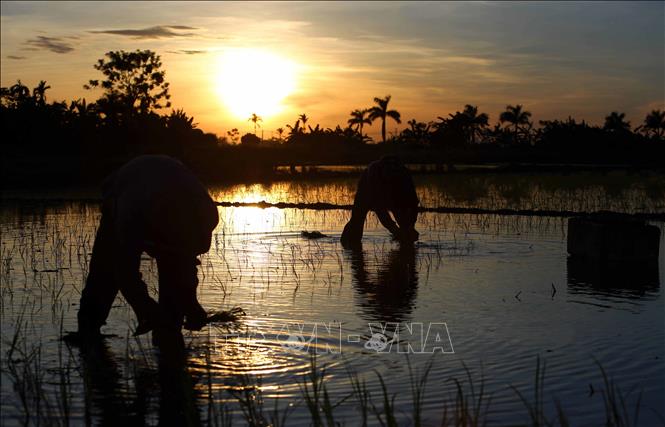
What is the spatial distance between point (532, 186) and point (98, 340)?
22.6m

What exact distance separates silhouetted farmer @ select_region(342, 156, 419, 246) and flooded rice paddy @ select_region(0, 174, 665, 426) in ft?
1.01

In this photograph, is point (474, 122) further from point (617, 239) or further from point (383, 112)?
point (617, 239)

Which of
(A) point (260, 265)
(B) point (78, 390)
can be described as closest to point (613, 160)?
(A) point (260, 265)

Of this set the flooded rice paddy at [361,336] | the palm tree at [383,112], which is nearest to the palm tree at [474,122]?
the palm tree at [383,112]

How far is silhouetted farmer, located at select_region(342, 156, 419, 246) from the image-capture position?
13.3 meters

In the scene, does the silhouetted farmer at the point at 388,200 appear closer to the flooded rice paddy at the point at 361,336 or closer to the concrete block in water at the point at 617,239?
the flooded rice paddy at the point at 361,336

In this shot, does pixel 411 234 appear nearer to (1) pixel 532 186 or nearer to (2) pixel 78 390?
(2) pixel 78 390

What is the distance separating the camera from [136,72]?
54.4 meters

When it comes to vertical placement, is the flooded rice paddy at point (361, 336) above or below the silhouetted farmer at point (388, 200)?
below

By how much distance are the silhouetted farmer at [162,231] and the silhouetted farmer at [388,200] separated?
299 inches

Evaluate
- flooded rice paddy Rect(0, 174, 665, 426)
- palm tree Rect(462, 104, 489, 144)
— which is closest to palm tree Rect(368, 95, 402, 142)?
palm tree Rect(462, 104, 489, 144)

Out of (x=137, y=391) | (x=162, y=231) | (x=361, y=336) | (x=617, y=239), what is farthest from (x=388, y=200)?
(x=137, y=391)

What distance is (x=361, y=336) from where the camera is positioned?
275 inches

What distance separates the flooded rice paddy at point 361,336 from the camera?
502 cm
